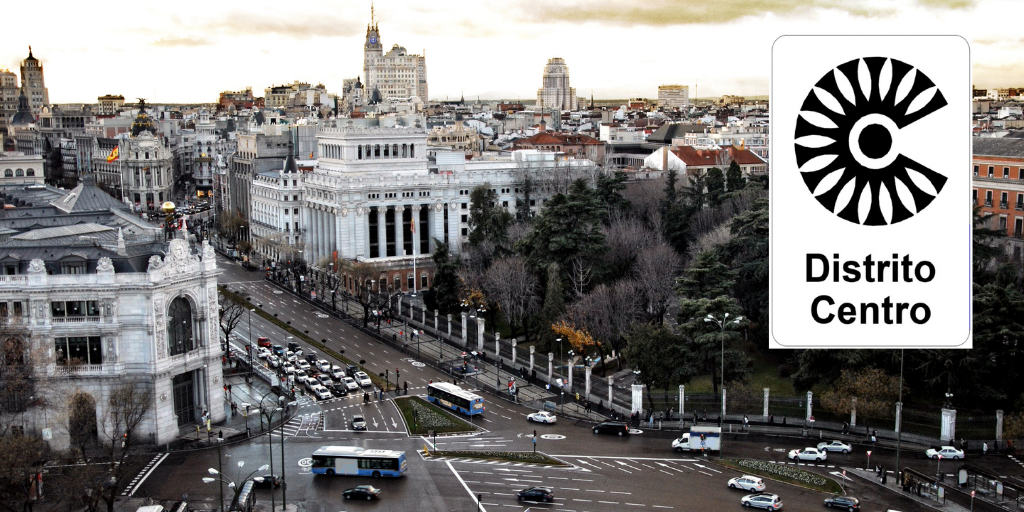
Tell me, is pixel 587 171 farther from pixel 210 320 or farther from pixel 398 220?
pixel 210 320

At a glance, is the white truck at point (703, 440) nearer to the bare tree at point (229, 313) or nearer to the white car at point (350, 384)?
the white car at point (350, 384)

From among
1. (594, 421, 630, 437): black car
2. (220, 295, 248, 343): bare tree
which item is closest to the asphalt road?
(594, 421, 630, 437): black car

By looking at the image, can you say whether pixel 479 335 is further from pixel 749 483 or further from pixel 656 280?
pixel 749 483

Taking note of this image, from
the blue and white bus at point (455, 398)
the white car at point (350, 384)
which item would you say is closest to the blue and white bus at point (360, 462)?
the blue and white bus at point (455, 398)

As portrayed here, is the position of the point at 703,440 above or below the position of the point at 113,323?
below

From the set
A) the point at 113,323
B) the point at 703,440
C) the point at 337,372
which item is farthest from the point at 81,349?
the point at 703,440

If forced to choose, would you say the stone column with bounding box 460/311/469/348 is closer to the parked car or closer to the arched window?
the parked car
